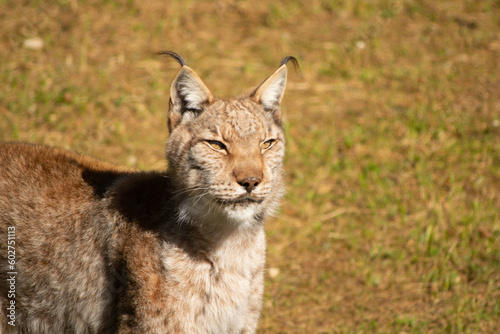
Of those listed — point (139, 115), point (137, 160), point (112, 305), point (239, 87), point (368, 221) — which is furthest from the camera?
point (239, 87)

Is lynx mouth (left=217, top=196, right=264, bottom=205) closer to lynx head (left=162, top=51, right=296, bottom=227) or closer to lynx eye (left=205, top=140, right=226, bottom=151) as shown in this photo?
lynx head (left=162, top=51, right=296, bottom=227)

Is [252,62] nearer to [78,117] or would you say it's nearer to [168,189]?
[78,117]

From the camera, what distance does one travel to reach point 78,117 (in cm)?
753

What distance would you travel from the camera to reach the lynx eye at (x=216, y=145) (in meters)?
4.06

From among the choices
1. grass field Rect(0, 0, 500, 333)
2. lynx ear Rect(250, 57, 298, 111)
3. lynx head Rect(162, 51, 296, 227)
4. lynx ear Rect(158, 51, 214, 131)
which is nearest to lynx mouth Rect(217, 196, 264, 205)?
lynx head Rect(162, 51, 296, 227)

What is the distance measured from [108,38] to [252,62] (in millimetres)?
2268

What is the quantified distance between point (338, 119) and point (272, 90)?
12.1 ft

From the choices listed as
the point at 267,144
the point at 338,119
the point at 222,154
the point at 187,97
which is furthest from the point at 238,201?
the point at 338,119

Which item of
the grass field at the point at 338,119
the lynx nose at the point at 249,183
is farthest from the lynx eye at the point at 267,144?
the grass field at the point at 338,119

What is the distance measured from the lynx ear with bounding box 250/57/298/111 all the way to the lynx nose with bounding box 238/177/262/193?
0.93 metres

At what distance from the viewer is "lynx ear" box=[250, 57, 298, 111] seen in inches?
177

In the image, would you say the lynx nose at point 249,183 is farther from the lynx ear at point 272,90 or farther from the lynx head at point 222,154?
the lynx ear at point 272,90

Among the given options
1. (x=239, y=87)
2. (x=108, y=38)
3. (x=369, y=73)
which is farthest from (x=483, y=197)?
(x=108, y=38)

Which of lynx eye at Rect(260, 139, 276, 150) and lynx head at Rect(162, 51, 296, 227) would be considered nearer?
lynx head at Rect(162, 51, 296, 227)
